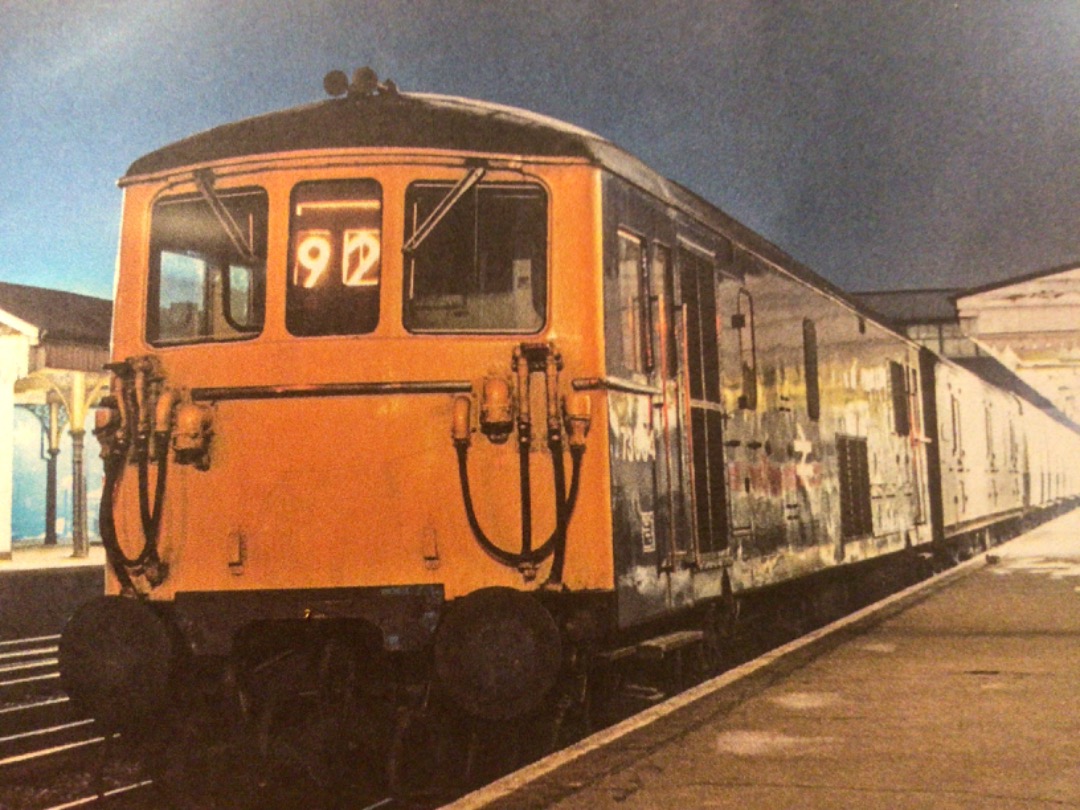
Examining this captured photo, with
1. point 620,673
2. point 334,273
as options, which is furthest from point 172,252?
point 620,673

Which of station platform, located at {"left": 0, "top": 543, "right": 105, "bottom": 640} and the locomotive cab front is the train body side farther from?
station platform, located at {"left": 0, "top": 543, "right": 105, "bottom": 640}

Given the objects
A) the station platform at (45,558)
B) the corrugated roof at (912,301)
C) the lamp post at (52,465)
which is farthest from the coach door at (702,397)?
the corrugated roof at (912,301)

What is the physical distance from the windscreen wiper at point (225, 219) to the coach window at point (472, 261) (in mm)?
792


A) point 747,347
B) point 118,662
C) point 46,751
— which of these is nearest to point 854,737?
point 747,347

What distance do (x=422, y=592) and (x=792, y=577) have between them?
4.29 m

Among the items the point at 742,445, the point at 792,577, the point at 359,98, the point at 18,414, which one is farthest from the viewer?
the point at 18,414

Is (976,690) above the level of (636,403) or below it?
below

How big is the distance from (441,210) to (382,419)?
39.8 inches

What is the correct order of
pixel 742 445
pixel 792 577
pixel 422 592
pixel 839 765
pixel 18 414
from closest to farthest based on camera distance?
1. pixel 839 765
2. pixel 422 592
3. pixel 742 445
4. pixel 792 577
5. pixel 18 414

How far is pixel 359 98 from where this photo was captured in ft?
22.4

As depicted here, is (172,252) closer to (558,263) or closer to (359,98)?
(359,98)

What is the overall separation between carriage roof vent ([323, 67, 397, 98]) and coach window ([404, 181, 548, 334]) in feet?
2.77

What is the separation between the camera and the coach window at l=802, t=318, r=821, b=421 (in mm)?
10516

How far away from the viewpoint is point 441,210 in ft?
20.5
